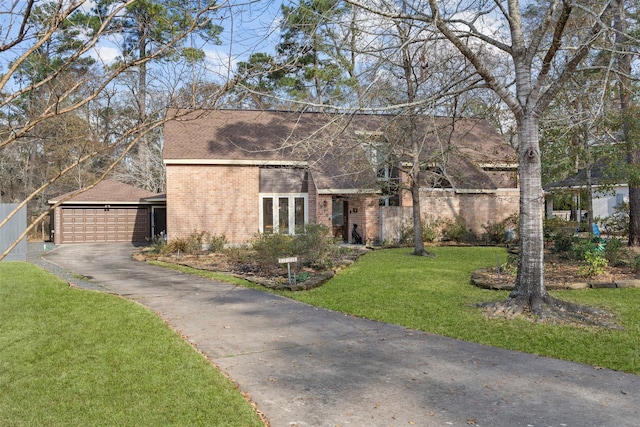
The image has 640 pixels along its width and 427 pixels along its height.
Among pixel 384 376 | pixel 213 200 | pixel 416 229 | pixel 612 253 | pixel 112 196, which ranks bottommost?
pixel 384 376

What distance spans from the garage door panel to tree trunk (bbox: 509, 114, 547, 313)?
24.1 metres

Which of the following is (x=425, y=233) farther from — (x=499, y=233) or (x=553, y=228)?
(x=553, y=228)

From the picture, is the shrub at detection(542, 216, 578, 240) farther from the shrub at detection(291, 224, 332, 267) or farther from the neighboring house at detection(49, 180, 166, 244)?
the neighboring house at detection(49, 180, 166, 244)

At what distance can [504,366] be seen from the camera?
19.1 ft

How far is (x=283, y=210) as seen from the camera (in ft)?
74.4

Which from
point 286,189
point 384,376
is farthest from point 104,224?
point 384,376

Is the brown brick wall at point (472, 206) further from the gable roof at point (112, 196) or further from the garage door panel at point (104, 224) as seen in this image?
the garage door panel at point (104, 224)

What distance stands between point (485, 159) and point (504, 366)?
47.9 feet

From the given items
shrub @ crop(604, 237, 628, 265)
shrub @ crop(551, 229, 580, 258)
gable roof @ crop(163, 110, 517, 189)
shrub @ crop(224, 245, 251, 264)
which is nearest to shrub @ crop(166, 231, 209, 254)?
gable roof @ crop(163, 110, 517, 189)

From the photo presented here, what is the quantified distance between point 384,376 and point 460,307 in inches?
154

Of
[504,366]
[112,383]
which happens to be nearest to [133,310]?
[112,383]

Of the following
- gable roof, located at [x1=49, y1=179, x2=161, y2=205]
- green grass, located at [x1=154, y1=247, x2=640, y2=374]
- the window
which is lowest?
green grass, located at [x1=154, y1=247, x2=640, y2=374]

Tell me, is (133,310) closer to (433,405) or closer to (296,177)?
(433,405)

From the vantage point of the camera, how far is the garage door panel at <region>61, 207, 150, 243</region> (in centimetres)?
2717
